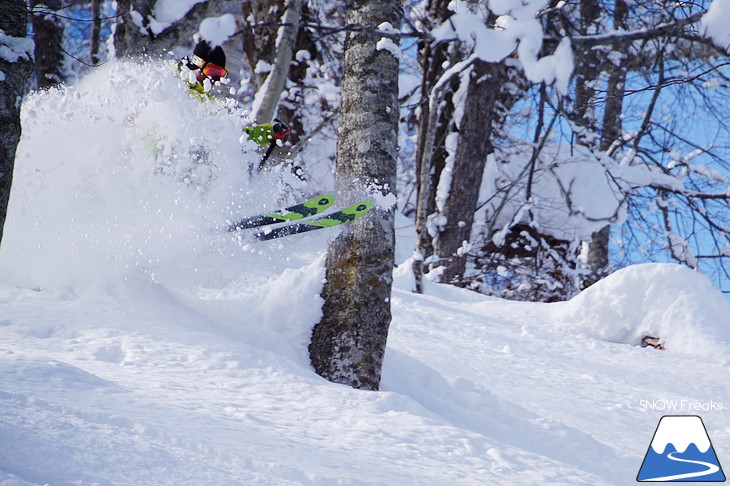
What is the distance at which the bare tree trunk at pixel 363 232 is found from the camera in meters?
3.96

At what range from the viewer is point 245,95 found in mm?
11953

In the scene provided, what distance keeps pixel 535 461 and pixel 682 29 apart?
2.08 metres

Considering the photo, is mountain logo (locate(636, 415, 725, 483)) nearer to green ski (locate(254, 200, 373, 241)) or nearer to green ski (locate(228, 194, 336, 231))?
green ski (locate(254, 200, 373, 241))

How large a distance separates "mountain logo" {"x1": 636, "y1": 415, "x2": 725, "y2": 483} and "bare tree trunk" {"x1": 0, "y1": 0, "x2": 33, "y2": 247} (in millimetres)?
3348

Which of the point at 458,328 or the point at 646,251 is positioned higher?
the point at 646,251

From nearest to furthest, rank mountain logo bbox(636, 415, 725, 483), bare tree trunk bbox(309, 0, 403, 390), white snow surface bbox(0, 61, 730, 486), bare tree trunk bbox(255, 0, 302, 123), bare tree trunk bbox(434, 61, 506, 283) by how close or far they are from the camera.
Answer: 1. white snow surface bbox(0, 61, 730, 486)
2. mountain logo bbox(636, 415, 725, 483)
3. bare tree trunk bbox(309, 0, 403, 390)
4. bare tree trunk bbox(255, 0, 302, 123)
5. bare tree trunk bbox(434, 61, 506, 283)

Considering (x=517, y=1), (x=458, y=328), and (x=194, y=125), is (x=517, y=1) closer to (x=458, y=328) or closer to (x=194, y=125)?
(x=194, y=125)

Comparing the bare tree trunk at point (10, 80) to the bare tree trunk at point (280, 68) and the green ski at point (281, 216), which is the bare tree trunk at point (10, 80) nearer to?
the green ski at point (281, 216)

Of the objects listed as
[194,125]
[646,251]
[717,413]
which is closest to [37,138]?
[194,125]

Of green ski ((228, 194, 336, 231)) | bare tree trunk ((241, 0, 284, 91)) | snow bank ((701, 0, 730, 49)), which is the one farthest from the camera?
bare tree trunk ((241, 0, 284, 91))

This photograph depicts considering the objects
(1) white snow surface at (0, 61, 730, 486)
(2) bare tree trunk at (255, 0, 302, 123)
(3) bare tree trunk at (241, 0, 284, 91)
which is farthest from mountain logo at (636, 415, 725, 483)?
(3) bare tree trunk at (241, 0, 284, 91)

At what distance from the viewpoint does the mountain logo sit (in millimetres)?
3065

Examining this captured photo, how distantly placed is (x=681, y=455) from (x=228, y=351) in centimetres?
260

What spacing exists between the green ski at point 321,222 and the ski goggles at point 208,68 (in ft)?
4.72
